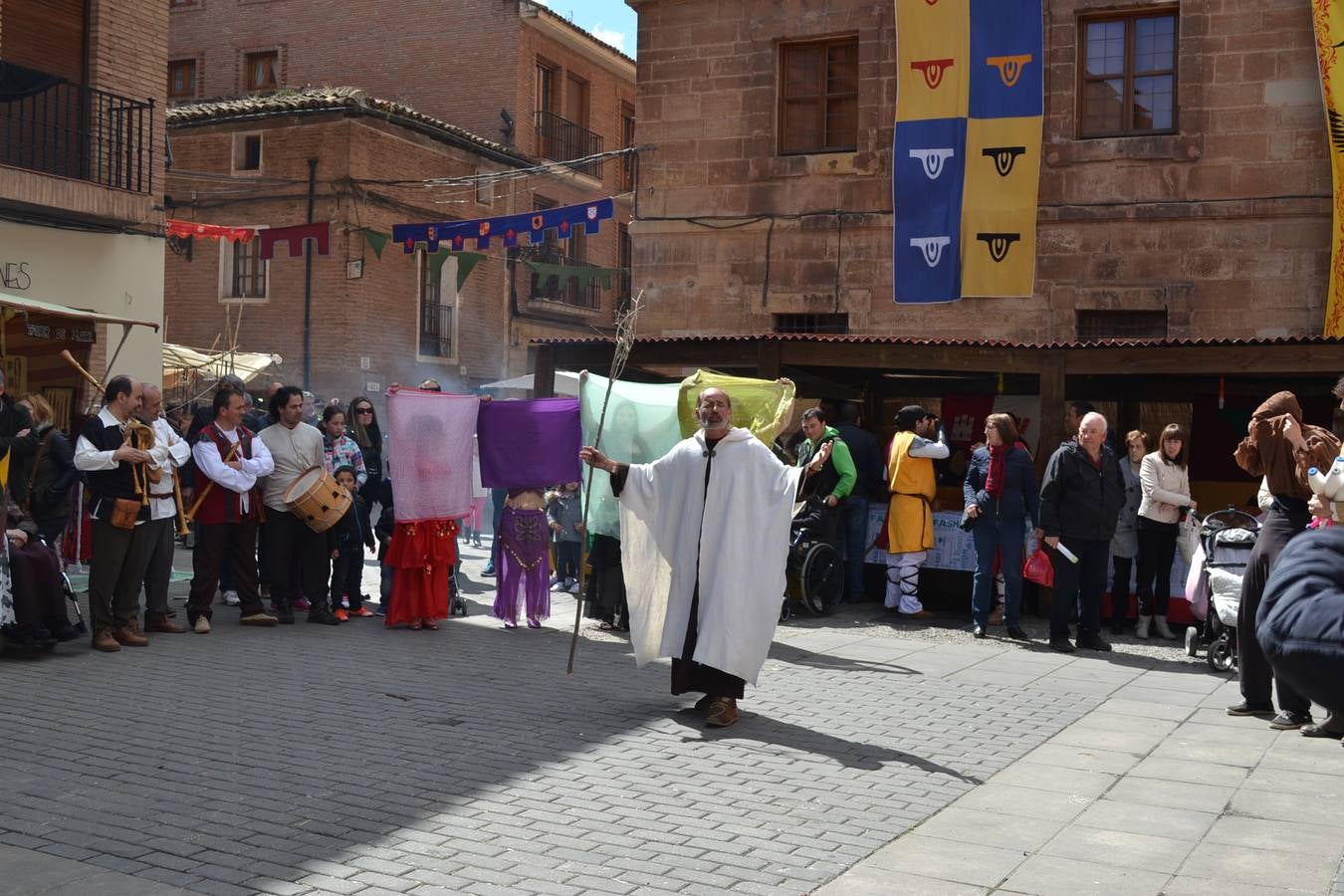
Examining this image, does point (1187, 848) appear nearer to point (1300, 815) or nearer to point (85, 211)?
point (1300, 815)

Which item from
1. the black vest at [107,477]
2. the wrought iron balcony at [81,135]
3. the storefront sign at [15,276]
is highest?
the wrought iron balcony at [81,135]

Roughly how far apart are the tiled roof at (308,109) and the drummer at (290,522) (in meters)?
18.9

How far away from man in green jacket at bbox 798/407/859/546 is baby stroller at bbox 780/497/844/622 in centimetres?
6

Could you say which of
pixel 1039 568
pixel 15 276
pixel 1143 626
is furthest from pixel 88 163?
pixel 1143 626

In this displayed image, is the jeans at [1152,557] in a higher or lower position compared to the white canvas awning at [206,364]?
lower

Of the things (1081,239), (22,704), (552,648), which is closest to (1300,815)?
(552,648)

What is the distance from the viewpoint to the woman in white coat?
443 inches

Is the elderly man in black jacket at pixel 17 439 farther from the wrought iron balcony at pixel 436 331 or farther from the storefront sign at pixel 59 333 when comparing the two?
the wrought iron balcony at pixel 436 331

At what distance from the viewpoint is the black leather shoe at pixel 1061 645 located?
423 inches

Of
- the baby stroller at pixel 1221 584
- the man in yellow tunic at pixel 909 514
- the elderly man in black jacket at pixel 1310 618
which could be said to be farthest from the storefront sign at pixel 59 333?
the elderly man in black jacket at pixel 1310 618

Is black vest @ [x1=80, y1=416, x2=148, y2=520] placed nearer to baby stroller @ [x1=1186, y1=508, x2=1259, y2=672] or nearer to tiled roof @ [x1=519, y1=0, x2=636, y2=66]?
baby stroller @ [x1=1186, y1=508, x2=1259, y2=672]

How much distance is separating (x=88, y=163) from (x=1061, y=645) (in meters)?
13.7

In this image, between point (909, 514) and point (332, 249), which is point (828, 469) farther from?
point (332, 249)

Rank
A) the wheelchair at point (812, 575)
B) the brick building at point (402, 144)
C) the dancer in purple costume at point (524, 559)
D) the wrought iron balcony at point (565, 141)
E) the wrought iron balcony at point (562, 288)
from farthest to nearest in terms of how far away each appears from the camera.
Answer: the wrought iron balcony at point (565, 141) < the wrought iron balcony at point (562, 288) < the brick building at point (402, 144) < the wheelchair at point (812, 575) < the dancer in purple costume at point (524, 559)
